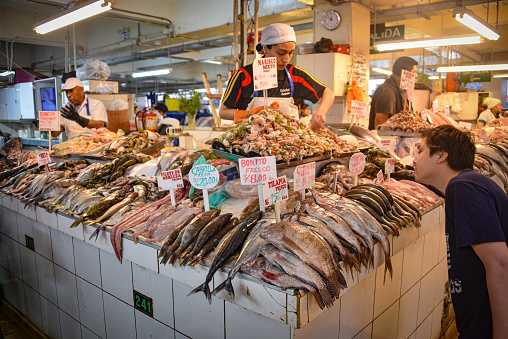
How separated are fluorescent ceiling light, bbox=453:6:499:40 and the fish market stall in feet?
11.3

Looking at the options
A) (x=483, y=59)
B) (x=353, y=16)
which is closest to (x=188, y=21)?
(x=353, y=16)

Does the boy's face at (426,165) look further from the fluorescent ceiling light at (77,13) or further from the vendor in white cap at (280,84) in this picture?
the fluorescent ceiling light at (77,13)

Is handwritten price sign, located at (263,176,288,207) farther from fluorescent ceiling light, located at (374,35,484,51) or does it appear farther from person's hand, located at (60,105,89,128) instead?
fluorescent ceiling light, located at (374,35,484,51)

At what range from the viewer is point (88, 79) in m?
8.77

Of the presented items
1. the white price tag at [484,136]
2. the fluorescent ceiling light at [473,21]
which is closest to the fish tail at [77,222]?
the fluorescent ceiling light at [473,21]

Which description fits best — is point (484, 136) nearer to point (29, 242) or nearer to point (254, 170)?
point (254, 170)

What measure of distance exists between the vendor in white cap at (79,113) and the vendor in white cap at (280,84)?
2822mm

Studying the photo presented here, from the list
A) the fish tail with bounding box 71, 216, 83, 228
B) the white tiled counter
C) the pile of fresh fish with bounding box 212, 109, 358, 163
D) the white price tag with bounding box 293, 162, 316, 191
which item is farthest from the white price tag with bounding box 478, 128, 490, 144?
the fish tail with bounding box 71, 216, 83, 228

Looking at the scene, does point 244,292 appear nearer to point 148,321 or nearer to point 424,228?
point 148,321

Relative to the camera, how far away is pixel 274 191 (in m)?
2.21

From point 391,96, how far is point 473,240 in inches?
201

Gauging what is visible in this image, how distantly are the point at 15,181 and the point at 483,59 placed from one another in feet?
73.1

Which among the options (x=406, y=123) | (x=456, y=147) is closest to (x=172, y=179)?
(x=456, y=147)

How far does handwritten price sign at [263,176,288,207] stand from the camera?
7.19 ft
